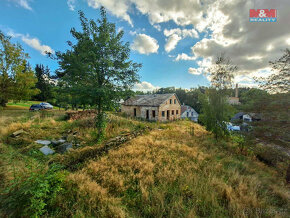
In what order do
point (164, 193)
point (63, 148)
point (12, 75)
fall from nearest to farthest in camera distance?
point (164, 193), point (63, 148), point (12, 75)

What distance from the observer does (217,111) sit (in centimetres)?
805

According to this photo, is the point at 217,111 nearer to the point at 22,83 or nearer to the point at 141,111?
the point at 141,111

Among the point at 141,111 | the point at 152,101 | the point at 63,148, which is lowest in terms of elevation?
the point at 63,148

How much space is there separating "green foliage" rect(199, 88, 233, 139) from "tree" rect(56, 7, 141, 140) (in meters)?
6.43

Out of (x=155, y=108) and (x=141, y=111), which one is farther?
(x=141, y=111)

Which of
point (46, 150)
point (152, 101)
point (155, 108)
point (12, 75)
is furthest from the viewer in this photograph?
point (152, 101)

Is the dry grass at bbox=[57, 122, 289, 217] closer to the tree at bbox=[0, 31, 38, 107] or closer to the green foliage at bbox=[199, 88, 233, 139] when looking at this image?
the green foliage at bbox=[199, 88, 233, 139]

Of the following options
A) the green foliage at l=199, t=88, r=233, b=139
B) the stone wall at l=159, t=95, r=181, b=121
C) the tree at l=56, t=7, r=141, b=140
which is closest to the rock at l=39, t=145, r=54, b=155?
the tree at l=56, t=7, r=141, b=140

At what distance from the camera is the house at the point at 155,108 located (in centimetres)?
1794

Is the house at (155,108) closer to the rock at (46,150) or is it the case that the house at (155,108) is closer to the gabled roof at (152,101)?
the gabled roof at (152,101)

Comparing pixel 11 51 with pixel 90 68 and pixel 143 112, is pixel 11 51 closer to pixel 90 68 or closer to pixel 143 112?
pixel 90 68

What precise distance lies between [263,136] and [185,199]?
5.72 m

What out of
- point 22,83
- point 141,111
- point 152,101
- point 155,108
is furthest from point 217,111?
point 22,83

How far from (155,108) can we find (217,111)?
35.0 feet
